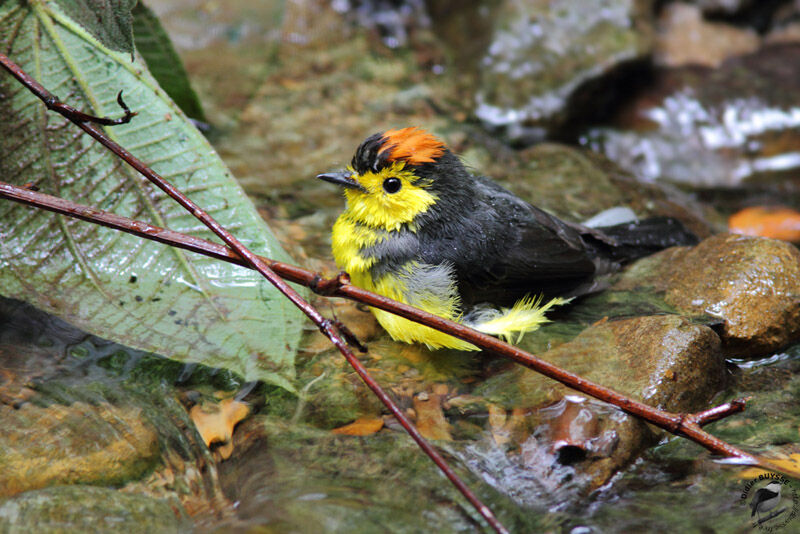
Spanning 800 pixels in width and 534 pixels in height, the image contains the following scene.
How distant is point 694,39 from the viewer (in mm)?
5949

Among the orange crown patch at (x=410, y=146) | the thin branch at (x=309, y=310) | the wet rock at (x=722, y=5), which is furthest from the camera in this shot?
the wet rock at (x=722, y=5)

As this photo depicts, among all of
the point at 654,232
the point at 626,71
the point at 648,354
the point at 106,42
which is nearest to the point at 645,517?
the point at 648,354

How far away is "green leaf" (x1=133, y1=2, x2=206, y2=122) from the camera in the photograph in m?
3.62

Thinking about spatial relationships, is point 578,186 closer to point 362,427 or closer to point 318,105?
point 318,105

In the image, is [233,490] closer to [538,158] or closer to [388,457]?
[388,457]

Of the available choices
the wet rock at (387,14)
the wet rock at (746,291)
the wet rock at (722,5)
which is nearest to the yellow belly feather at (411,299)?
the wet rock at (746,291)

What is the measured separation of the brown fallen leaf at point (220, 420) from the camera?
7.98ft

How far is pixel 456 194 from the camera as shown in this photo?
10.6 feet

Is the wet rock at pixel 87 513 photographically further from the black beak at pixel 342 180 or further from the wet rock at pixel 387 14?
the wet rock at pixel 387 14

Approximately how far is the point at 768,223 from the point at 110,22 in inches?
151

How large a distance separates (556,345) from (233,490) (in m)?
1.50

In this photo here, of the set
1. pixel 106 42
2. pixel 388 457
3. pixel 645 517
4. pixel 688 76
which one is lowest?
pixel 645 517

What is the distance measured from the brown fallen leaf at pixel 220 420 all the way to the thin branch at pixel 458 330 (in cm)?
73

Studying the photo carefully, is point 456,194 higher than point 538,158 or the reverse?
higher
